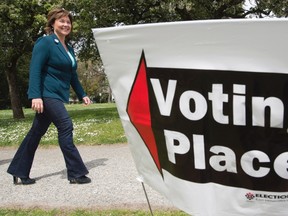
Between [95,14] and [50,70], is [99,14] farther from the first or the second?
[50,70]

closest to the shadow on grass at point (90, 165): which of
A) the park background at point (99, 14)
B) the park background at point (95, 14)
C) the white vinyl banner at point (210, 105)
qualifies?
the white vinyl banner at point (210, 105)

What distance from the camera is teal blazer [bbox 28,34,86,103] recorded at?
464 cm

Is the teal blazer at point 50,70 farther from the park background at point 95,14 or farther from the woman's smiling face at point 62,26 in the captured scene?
the park background at point 95,14

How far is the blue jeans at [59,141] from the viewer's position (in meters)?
4.80

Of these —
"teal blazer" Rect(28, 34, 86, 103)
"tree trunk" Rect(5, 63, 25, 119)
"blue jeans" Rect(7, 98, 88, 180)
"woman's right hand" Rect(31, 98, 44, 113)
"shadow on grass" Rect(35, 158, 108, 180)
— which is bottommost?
"tree trunk" Rect(5, 63, 25, 119)

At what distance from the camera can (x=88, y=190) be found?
4602mm

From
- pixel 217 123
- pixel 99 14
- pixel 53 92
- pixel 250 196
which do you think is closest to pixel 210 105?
pixel 217 123

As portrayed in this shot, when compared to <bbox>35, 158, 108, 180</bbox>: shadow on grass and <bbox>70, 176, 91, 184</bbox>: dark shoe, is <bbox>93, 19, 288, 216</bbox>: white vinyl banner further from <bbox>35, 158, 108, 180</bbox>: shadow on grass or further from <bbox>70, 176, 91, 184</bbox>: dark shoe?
<bbox>35, 158, 108, 180</bbox>: shadow on grass

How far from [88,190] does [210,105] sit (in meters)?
2.73

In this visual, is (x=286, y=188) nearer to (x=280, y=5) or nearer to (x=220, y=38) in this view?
(x=220, y=38)

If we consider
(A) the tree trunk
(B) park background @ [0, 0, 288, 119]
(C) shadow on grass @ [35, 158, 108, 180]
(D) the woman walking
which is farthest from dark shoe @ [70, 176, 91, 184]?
(A) the tree trunk

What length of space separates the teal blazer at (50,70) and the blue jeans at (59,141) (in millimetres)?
126

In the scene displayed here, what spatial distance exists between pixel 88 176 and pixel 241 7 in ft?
50.1

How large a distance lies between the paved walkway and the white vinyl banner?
1561 millimetres
